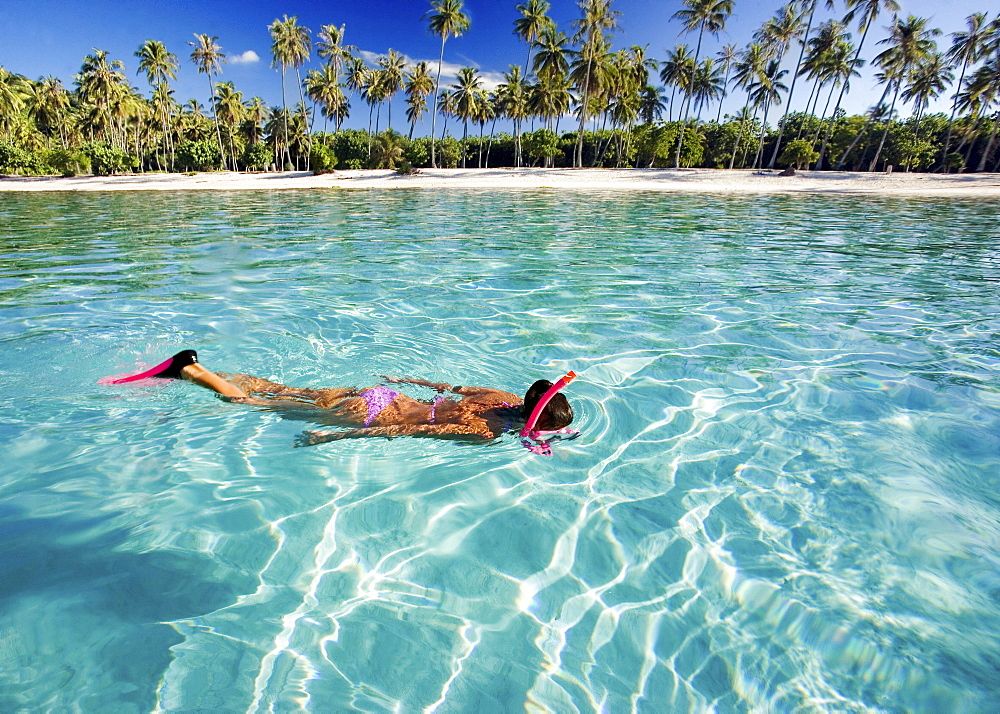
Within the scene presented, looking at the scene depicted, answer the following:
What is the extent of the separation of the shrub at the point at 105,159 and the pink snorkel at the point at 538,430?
53245 mm

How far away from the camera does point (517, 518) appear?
3045 mm

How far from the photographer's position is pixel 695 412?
14.0 ft

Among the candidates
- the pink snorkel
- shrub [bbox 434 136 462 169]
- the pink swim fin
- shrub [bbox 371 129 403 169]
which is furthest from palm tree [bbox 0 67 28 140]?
the pink snorkel

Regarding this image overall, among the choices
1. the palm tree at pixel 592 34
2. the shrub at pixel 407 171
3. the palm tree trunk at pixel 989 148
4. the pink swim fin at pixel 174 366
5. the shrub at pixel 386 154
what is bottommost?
the pink swim fin at pixel 174 366

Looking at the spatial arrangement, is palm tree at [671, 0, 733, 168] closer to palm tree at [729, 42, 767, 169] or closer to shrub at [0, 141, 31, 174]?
palm tree at [729, 42, 767, 169]

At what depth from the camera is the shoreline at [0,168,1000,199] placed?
107 ft

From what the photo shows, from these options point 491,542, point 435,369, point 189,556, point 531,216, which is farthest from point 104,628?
point 531,216

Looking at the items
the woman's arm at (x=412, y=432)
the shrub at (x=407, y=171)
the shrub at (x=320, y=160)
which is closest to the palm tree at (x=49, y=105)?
the shrub at (x=320, y=160)

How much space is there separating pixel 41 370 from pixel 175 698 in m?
4.25

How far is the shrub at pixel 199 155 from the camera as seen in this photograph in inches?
2235

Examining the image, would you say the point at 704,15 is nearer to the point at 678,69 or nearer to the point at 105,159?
the point at 678,69

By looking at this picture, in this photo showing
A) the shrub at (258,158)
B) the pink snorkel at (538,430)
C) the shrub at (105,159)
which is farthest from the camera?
the shrub at (258,158)

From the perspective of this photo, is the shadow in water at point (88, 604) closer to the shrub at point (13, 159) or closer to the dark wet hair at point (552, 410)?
the dark wet hair at point (552, 410)

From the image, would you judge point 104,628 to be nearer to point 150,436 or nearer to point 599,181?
point 150,436
